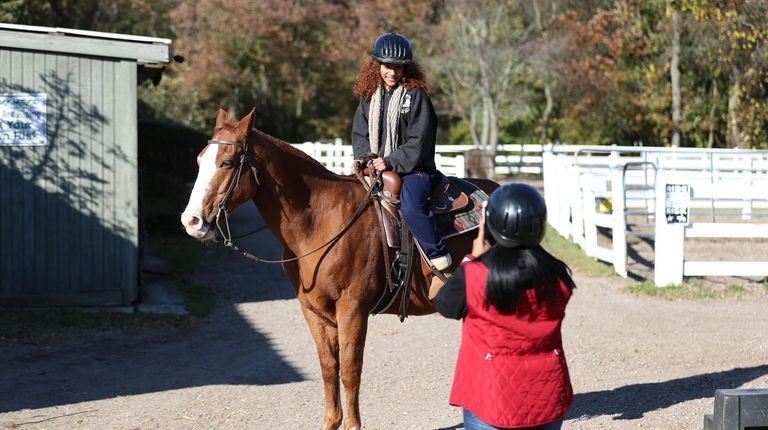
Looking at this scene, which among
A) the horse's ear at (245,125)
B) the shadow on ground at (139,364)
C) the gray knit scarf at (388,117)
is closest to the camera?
the horse's ear at (245,125)

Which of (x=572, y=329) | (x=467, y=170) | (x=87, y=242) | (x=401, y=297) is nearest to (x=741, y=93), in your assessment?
(x=467, y=170)

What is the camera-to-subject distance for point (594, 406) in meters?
7.55

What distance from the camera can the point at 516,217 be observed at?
12.7ft

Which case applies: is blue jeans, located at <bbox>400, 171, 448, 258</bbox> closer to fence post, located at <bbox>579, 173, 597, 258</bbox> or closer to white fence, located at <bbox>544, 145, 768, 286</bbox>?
white fence, located at <bbox>544, 145, 768, 286</bbox>

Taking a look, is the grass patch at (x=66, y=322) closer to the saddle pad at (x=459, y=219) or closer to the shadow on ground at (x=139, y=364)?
the shadow on ground at (x=139, y=364)

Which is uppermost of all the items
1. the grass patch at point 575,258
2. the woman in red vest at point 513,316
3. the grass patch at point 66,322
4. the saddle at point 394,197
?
the saddle at point 394,197

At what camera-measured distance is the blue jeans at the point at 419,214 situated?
6449 mm

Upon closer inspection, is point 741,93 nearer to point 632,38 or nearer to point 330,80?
point 632,38

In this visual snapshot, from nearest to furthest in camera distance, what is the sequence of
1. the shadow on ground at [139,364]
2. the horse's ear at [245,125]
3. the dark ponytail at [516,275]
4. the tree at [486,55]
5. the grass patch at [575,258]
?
the dark ponytail at [516,275] < the horse's ear at [245,125] < the shadow on ground at [139,364] < the grass patch at [575,258] < the tree at [486,55]

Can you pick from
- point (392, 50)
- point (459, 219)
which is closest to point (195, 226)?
point (392, 50)

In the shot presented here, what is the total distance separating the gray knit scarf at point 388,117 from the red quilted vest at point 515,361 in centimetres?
273

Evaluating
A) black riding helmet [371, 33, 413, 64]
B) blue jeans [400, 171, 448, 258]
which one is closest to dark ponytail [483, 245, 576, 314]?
blue jeans [400, 171, 448, 258]

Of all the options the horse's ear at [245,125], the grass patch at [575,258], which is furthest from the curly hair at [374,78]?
the grass patch at [575,258]

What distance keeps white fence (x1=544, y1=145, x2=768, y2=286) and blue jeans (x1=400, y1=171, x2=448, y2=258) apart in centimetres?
694
